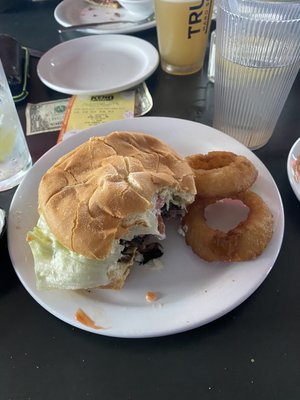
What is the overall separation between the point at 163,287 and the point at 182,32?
2.97 feet

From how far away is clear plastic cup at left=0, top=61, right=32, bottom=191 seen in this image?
1.03m

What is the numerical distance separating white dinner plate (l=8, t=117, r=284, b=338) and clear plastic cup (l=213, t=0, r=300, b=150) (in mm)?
171

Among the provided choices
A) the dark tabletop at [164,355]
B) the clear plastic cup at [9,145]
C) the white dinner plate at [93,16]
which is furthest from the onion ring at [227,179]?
the white dinner plate at [93,16]

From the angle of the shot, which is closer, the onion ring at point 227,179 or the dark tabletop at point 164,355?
the dark tabletop at point 164,355

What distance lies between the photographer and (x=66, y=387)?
2.26ft

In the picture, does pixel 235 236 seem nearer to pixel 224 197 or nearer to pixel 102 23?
pixel 224 197

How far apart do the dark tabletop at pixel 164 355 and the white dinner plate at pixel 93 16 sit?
3.54ft

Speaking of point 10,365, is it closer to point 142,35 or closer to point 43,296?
point 43,296

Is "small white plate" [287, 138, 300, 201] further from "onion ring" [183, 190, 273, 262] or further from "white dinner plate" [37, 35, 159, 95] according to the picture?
"white dinner plate" [37, 35, 159, 95]

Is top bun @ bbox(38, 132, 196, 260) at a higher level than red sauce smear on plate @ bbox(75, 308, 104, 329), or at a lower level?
higher

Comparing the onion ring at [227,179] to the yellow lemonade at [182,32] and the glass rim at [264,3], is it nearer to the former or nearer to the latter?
the glass rim at [264,3]

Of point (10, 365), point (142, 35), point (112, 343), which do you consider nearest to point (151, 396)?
point (112, 343)

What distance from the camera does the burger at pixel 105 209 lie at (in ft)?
2.48

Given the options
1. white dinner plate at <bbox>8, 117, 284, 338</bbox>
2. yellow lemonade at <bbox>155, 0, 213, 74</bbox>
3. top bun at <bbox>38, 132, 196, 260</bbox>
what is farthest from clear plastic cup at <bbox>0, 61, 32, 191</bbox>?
yellow lemonade at <bbox>155, 0, 213, 74</bbox>
